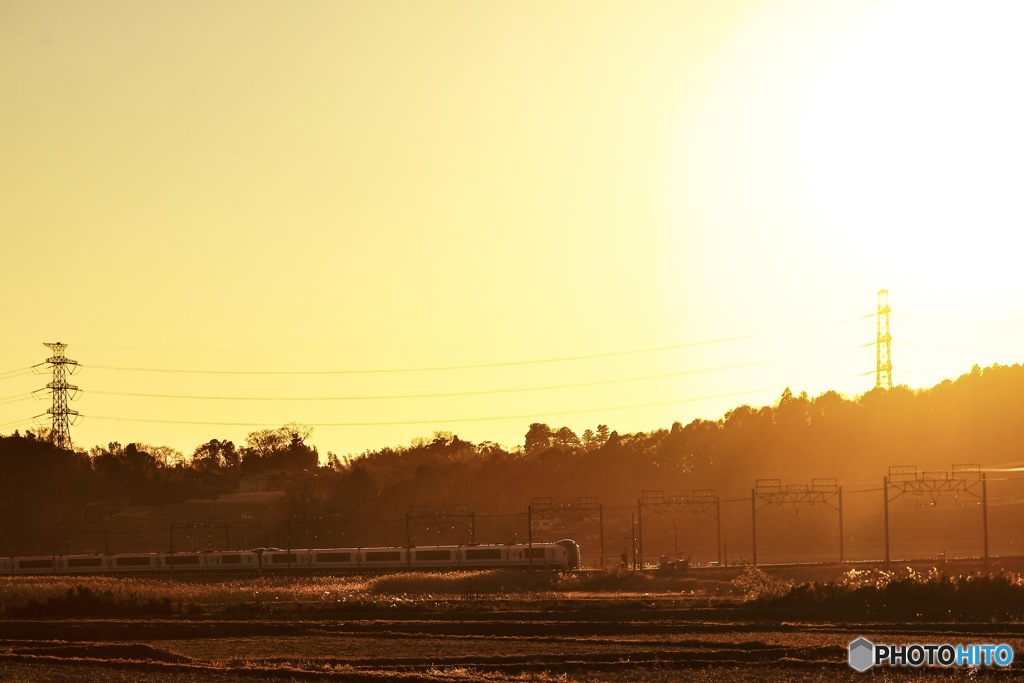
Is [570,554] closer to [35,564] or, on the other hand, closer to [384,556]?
[384,556]

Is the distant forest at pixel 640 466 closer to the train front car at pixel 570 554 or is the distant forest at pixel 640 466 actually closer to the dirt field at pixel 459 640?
the train front car at pixel 570 554

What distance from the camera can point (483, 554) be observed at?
7869cm

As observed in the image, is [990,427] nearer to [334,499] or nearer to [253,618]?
[334,499]

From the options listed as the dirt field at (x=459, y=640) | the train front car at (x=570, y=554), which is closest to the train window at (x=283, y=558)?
the train front car at (x=570, y=554)

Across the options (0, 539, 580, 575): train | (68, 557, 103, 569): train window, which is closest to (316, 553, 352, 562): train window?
(0, 539, 580, 575): train

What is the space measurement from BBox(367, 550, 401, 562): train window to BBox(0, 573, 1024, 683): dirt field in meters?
24.0

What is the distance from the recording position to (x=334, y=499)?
120000 millimetres

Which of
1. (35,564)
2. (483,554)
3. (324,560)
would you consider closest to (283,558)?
(324,560)

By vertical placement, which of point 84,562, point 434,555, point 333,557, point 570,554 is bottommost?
point 84,562

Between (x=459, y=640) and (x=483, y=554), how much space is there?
131ft

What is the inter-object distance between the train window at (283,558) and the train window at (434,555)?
9272mm

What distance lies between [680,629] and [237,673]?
14.7m

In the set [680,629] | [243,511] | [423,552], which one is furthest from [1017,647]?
[243,511]

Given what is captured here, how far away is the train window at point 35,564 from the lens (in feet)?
292
